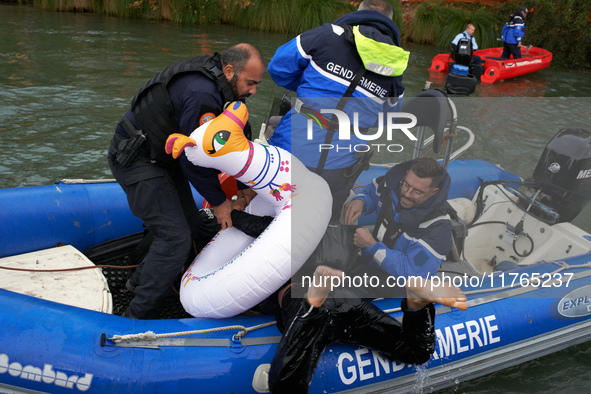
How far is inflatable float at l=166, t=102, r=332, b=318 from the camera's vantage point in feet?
7.34

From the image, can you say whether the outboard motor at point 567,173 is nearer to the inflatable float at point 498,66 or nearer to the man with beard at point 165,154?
the man with beard at point 165,154

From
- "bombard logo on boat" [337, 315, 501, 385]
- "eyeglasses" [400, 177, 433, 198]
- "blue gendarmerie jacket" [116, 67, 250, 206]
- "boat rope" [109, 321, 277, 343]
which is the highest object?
"blue gendarmerie jacket" [116, 67, 250, 206]

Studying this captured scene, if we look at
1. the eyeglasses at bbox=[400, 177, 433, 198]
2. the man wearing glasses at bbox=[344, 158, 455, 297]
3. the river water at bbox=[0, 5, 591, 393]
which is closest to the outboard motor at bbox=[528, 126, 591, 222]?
the river water at bbox=[0, 5, 591, 393]

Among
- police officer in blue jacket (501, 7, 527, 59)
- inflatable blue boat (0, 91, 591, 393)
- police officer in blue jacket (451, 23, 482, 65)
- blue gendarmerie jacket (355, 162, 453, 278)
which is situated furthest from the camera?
police officer in blue jacket (501, 7, 527, 59)

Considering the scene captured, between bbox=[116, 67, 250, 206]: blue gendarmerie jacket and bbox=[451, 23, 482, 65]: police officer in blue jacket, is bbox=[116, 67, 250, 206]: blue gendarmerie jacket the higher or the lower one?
the lower one

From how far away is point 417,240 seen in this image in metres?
2.49

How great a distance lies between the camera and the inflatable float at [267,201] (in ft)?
7.34

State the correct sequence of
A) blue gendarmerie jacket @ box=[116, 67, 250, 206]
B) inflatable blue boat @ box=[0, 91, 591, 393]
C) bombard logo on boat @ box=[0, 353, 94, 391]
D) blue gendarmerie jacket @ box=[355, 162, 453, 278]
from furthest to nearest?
blue gendarmerie jacket @ box=[355, 162, 453, 278]
blue gendarmerie jacket @ box=[116, 67, 250, 206]
inflatable blue boat @ box=[0, 91, 591, 393]
bombard logo on boat @ box=[0, 353, 94, 391]

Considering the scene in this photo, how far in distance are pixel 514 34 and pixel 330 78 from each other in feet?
32.3

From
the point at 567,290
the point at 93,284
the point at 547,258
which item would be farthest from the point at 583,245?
the point at 93,284

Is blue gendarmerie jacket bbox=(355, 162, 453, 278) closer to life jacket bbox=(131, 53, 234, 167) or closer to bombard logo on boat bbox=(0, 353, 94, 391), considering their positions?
life jacket bbox=(131, 53, 234, 167)

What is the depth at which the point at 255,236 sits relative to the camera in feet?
8.58

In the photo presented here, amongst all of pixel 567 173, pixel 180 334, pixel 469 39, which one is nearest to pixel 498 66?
pixel 469 39

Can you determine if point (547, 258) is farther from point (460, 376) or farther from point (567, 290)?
point (460, 376)
